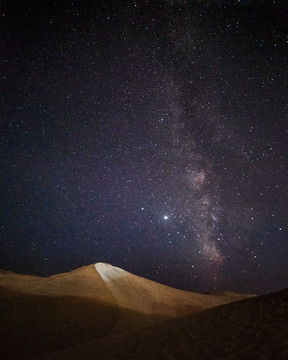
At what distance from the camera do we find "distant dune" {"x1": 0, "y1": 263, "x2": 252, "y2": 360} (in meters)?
12.3

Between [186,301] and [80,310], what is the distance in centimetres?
1142

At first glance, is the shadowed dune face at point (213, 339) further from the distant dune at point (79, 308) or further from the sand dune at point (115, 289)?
the sand dune at point (115, 289)

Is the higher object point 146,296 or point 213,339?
point 146,296

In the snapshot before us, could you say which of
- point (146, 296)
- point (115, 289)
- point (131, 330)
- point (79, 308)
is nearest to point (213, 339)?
point (131, 330)

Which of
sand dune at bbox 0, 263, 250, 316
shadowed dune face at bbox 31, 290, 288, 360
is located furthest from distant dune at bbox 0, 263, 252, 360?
shadowed dune face at bbox 31, 290, 288, 360

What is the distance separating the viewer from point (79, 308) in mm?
16438

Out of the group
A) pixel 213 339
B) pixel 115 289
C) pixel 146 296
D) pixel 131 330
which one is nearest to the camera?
pixel 213 339

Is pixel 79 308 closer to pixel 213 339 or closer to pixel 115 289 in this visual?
pixel 115 289

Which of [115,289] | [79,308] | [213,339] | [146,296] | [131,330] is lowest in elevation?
[213,339]

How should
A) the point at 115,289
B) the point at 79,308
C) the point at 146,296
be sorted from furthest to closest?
the point at 146,296 → the point at 115,289 → the point at 79,308

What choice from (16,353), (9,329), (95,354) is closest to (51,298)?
(9,329)

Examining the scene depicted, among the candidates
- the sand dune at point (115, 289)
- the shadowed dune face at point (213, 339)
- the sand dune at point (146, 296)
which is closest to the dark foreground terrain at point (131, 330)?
the shadowed dune face at point (213, 339)

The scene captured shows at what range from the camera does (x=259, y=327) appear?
8.62 metres

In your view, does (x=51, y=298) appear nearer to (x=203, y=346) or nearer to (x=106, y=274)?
(x=106, y=274)
